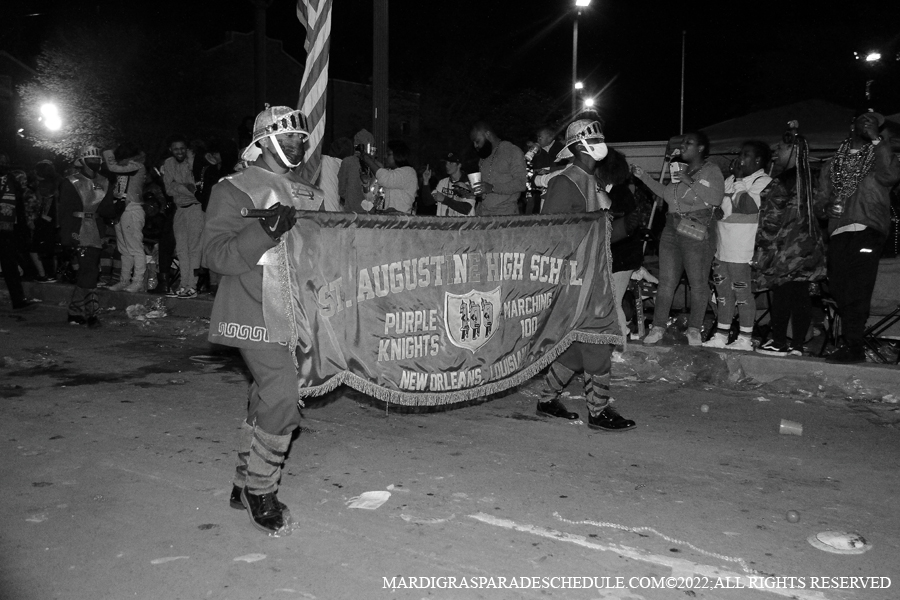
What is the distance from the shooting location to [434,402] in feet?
18.6

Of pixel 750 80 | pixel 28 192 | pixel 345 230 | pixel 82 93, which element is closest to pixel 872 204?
pixel 345 230

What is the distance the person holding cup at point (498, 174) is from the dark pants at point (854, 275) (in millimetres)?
3484

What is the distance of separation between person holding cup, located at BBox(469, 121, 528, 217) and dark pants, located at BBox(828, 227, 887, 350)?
11.4ft

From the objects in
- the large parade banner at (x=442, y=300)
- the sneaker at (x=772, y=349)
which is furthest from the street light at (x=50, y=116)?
the large parade banner at (x=442, y=300)

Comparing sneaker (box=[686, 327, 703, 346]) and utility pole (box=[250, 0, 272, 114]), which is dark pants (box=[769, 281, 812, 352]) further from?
utility pole (box=[250, 0, 272, 114])

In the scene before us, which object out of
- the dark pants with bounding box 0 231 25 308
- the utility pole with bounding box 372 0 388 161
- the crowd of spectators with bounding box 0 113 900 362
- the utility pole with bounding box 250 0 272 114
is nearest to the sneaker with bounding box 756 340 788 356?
the crowd of spectators with bounding box 0 113 900 362

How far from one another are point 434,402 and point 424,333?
0.45 m

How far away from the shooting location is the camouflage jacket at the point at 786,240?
844cm

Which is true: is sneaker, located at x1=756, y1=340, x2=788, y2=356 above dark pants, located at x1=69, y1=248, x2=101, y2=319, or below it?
below

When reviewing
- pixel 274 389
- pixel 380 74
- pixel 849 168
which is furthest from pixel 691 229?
pixel 274 389

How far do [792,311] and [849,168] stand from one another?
1435 millimetres

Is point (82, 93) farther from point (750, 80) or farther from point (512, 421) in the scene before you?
point (512, 421)

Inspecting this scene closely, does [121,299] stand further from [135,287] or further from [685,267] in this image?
[685,267]

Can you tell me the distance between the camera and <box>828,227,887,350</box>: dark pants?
7992mm
